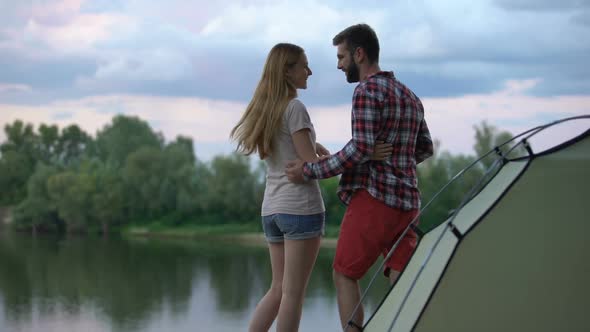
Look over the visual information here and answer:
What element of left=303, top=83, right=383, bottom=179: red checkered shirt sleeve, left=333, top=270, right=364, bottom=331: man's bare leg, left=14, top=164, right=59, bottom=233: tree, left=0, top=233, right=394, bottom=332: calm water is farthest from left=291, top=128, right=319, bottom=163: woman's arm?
left=14, top=164, right=59, bottom=233: tree

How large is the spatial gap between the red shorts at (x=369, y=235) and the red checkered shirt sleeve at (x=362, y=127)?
0.40ft

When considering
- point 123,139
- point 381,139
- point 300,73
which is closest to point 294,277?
point 381,139

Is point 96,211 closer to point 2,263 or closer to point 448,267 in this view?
point 2,263

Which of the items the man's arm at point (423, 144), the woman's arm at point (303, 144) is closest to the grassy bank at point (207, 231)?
the man's arm at point (423, 144)

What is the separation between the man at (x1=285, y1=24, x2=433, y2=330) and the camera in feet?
7.84

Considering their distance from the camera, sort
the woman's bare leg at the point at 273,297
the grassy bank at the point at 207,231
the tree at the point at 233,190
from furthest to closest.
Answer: the grassy bank at the point at 207,231
the tree at the point at 233,190
the woman's bare leg at the point at 273,297

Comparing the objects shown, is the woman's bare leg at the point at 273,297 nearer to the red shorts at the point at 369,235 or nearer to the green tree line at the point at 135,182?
the red shorts at the point at 369,235

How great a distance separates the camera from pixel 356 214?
2436 millimetres

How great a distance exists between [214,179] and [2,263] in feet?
21.4

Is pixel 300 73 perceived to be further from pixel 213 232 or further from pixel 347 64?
pixel 213 232

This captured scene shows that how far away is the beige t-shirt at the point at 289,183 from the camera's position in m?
2.53

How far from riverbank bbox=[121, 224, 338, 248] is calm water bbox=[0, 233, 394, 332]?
297 millimetres

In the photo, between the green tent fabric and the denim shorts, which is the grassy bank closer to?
the denim shorts

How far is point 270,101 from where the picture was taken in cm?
255
